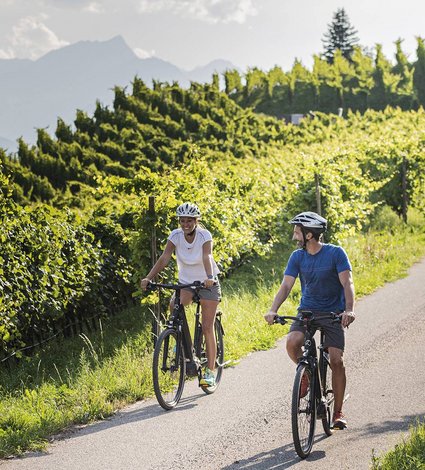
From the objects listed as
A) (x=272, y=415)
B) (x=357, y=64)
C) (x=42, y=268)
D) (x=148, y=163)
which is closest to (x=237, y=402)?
(x=272, y=415)

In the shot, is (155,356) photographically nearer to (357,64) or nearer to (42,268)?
(42,268)

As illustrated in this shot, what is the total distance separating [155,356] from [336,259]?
2.10m

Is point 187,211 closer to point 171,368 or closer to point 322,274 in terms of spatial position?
point 171,368

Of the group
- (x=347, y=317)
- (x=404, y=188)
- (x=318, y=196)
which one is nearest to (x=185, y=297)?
(x=347, y=317)

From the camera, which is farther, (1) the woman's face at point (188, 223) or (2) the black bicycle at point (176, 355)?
(1) the woman's face at point (188, 223)

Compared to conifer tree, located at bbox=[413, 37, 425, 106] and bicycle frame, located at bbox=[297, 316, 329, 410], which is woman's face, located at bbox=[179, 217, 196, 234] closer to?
bicycle frame, located at bbox=[297, 316, 329, 410]

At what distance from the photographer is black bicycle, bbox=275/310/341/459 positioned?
614 centimetres

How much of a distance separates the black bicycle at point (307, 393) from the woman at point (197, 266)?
1.85m

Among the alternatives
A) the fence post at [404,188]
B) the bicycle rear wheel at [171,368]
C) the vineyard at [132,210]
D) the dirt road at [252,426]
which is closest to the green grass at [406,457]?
the dirt road at [252,426]

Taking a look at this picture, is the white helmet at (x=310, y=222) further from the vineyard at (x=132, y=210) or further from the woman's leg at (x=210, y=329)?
the vineyard at (x=132, y=210)

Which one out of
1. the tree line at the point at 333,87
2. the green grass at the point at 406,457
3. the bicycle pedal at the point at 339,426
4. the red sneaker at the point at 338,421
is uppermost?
the tree line at the point at 333,87

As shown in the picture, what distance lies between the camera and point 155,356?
25.4 feet

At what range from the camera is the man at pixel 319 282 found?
21.7ft

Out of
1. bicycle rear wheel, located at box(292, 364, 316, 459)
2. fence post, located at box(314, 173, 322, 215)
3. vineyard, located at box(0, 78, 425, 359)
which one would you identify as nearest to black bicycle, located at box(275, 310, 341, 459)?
bicycle rear wheel, located at box(292, 364, 316, 459)
